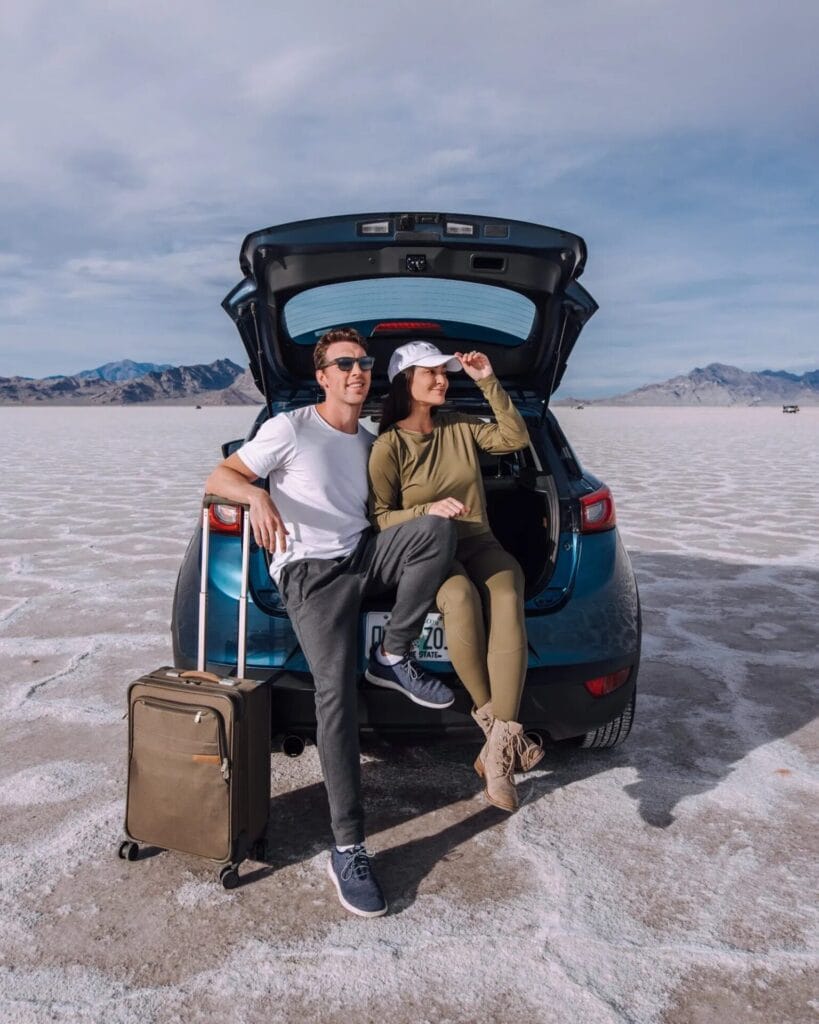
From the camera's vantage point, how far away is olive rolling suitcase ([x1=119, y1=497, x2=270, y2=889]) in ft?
8.57

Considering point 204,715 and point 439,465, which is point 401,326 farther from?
point 204,715

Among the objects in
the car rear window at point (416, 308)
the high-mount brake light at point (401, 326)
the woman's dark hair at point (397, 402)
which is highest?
the car rear window at point (416, 308)

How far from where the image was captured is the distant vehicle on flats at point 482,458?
3006mm

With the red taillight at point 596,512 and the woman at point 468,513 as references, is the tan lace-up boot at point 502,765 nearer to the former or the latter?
the woman at point 468,513

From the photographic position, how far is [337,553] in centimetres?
300

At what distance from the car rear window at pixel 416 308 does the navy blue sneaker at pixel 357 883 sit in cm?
221

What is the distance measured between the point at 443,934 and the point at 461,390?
2.39m

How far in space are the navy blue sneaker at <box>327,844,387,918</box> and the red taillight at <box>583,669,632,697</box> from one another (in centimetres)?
96

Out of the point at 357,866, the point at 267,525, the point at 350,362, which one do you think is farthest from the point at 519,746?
the point at 350,362

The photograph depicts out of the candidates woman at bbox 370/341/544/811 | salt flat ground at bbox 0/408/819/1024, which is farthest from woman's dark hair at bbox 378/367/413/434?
salt flat ground at bbox 0/408/819/1024

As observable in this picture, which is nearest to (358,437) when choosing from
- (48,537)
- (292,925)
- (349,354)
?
(349,354)

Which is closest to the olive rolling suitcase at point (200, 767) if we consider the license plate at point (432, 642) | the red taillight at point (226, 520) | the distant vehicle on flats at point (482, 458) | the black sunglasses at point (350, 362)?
the distant vehicle on flats at point (482, 458)

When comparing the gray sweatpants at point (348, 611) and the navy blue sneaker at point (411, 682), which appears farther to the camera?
the navy blue sneaker at point (411, 682)

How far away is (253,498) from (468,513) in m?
0.84
